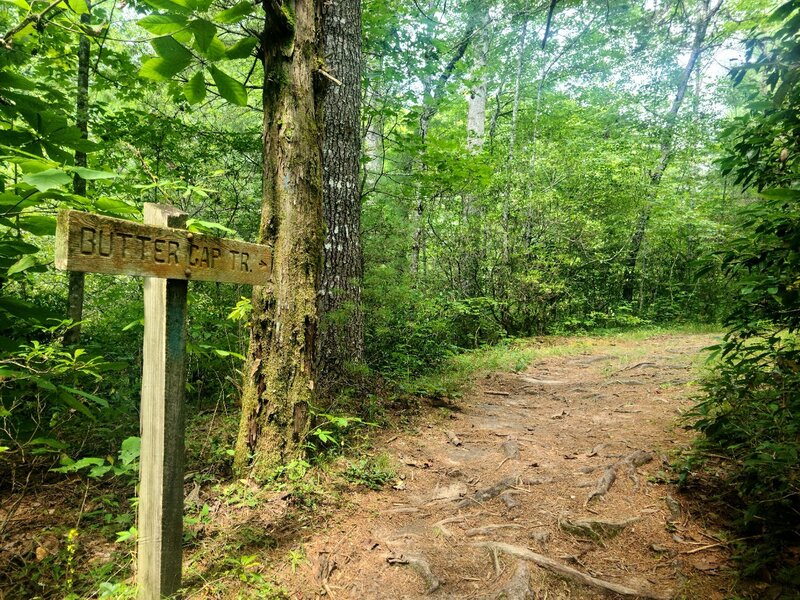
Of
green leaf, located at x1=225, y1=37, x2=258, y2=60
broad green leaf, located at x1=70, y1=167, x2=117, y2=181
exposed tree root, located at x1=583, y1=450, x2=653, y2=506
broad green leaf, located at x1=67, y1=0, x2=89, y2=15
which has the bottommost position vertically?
exposed tree root, located at x1=583, y1=450, x2=653, y2=506

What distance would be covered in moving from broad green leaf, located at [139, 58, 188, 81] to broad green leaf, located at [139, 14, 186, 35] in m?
0.14

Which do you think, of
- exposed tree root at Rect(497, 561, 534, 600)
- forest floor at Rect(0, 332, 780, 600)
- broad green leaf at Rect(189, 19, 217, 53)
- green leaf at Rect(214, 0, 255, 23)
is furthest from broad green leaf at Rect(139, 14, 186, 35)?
exposed tree root at Rect(497, 561, 534, 600)

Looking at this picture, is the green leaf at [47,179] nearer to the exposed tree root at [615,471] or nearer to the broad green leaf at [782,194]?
the broad green leaf at [782,194]

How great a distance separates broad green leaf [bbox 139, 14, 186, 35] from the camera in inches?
71.6

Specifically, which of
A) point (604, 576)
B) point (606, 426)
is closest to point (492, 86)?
point (606, 426)

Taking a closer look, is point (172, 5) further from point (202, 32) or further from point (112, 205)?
point (112, 205)

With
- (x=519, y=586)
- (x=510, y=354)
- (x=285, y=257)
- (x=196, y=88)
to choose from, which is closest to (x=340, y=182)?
(x=285, y=257)

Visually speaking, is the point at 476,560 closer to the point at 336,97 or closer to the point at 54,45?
the point at 336,97

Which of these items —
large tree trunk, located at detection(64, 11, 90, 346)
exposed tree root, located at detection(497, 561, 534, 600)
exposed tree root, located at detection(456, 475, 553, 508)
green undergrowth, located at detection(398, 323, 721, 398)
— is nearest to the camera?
exposed tree root, located at detection(497, 561, 534, 600)

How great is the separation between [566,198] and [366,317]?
8.09 m

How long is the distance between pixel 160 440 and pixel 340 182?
3.56 metres

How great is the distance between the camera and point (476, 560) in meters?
2.57

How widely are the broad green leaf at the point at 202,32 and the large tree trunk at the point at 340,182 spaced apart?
2.87 m

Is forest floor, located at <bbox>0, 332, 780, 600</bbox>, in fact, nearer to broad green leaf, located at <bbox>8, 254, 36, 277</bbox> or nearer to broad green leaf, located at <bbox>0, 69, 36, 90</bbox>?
broad green leaf, located at <bbox>8, 254, 36, 277</bbox>
